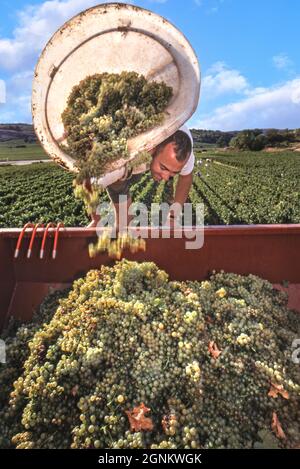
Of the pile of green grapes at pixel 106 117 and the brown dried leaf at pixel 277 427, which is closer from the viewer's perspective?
the brown dried leaf at pixel 277 427

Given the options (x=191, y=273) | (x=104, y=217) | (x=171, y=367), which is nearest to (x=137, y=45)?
(x=104, y=217)

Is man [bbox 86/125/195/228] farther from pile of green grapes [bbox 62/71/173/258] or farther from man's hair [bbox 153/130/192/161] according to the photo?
pile of green grapes [bbox 62/71/173/258]

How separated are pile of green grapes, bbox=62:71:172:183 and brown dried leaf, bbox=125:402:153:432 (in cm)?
232

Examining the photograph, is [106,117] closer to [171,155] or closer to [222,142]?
[171,155]

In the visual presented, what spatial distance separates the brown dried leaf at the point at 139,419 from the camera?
250cm

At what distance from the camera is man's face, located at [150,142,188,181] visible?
455 cm

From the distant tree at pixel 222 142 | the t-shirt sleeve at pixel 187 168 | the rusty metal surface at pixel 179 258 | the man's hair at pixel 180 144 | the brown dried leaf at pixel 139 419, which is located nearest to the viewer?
the brown dried leaf at pixel 139 419

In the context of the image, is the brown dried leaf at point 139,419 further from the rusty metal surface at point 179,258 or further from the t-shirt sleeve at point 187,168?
the t-shirt sleeve at point 187,168

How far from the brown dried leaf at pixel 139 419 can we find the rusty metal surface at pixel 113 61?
243 cm

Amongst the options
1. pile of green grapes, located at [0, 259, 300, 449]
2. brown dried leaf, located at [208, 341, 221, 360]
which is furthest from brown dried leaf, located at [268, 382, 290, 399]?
brown dried leaf, located at [208, 341, 221, 360]

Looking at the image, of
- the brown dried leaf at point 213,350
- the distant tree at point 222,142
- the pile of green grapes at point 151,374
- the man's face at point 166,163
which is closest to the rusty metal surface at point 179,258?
the pile of green grapes at point 151,374

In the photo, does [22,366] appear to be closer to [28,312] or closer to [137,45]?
[28,312]

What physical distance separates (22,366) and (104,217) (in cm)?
214

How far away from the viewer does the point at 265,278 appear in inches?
142
